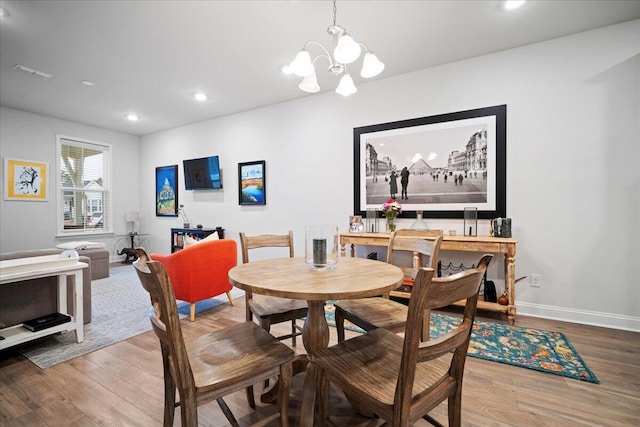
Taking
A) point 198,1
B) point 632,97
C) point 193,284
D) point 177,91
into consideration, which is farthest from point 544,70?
point 177,91

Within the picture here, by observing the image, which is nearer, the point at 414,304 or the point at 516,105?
the point at 414,304

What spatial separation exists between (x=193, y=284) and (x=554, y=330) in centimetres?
336

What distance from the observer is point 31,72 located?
3414 millimetres

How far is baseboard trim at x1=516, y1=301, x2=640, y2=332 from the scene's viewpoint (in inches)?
100

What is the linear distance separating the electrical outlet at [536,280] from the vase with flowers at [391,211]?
1.44 metres

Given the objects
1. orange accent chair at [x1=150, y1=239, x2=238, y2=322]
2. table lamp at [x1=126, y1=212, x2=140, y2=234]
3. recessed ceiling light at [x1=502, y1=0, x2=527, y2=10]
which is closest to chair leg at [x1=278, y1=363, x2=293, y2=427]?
orange accent chair at [x1=150, y1=239, x2=238, y2=322]

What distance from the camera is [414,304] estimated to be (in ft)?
2.65

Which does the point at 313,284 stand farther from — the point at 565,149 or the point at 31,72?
the point at 31,72

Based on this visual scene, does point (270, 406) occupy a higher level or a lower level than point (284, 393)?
lower

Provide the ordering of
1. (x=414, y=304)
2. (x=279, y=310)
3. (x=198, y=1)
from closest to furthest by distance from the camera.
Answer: (x=414, y=304) < (x=279, y=310) < (x=198, y=1)

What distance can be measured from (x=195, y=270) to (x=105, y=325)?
0.97 m

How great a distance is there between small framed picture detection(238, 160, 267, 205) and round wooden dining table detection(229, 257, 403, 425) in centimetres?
311

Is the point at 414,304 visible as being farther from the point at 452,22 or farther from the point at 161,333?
the point at 452,22

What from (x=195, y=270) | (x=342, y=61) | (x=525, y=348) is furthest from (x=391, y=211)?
(x=195, y=270)
